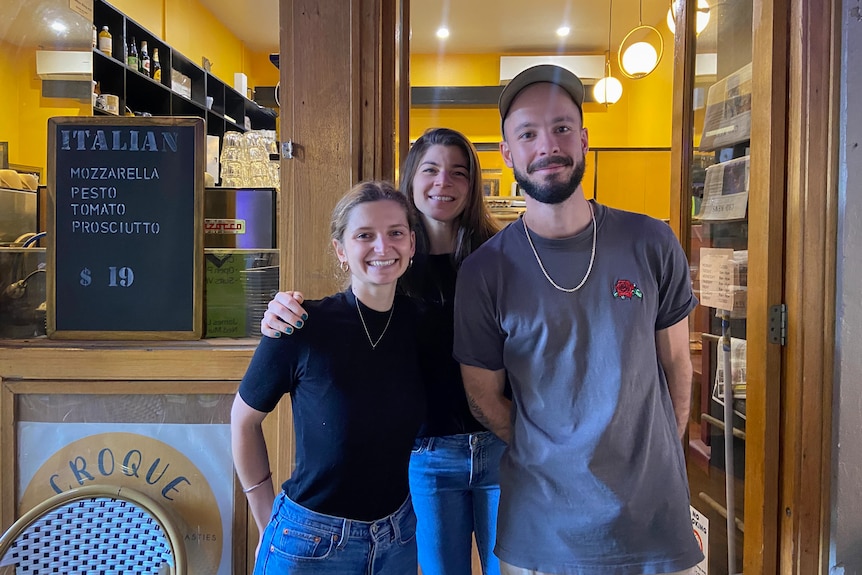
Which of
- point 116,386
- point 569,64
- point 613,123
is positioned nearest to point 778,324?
point 116,386

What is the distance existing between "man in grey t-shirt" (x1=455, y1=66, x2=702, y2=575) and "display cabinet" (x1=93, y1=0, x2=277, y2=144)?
235 cm

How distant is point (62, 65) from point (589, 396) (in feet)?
6.44

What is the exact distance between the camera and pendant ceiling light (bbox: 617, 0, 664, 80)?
3725mm

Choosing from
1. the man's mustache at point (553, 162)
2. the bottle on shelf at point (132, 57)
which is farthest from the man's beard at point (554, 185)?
the bottle on shelf at point (132, 57)

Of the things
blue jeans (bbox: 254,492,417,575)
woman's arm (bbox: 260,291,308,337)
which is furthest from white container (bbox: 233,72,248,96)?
blue jeans (bbox: 254,492,417,575)

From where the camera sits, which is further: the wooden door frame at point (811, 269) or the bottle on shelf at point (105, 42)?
the bottle on shelf at point (105, 42)

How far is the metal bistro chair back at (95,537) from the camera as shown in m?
1.43

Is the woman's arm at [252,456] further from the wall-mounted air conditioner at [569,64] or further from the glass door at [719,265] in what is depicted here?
the wall-mounted air conditioner at [569,64]

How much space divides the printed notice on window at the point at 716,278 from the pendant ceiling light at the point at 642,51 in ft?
6.93

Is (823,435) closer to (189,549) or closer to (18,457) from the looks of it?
(189,549)

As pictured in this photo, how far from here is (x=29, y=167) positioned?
1736mm

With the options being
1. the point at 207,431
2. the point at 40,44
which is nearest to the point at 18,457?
the point at 207,431

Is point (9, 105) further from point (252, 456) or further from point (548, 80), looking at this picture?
point (548, 80)

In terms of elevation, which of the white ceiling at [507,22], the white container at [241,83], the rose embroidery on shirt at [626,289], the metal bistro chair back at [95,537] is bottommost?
the metal bistro chair back at [95,537]
